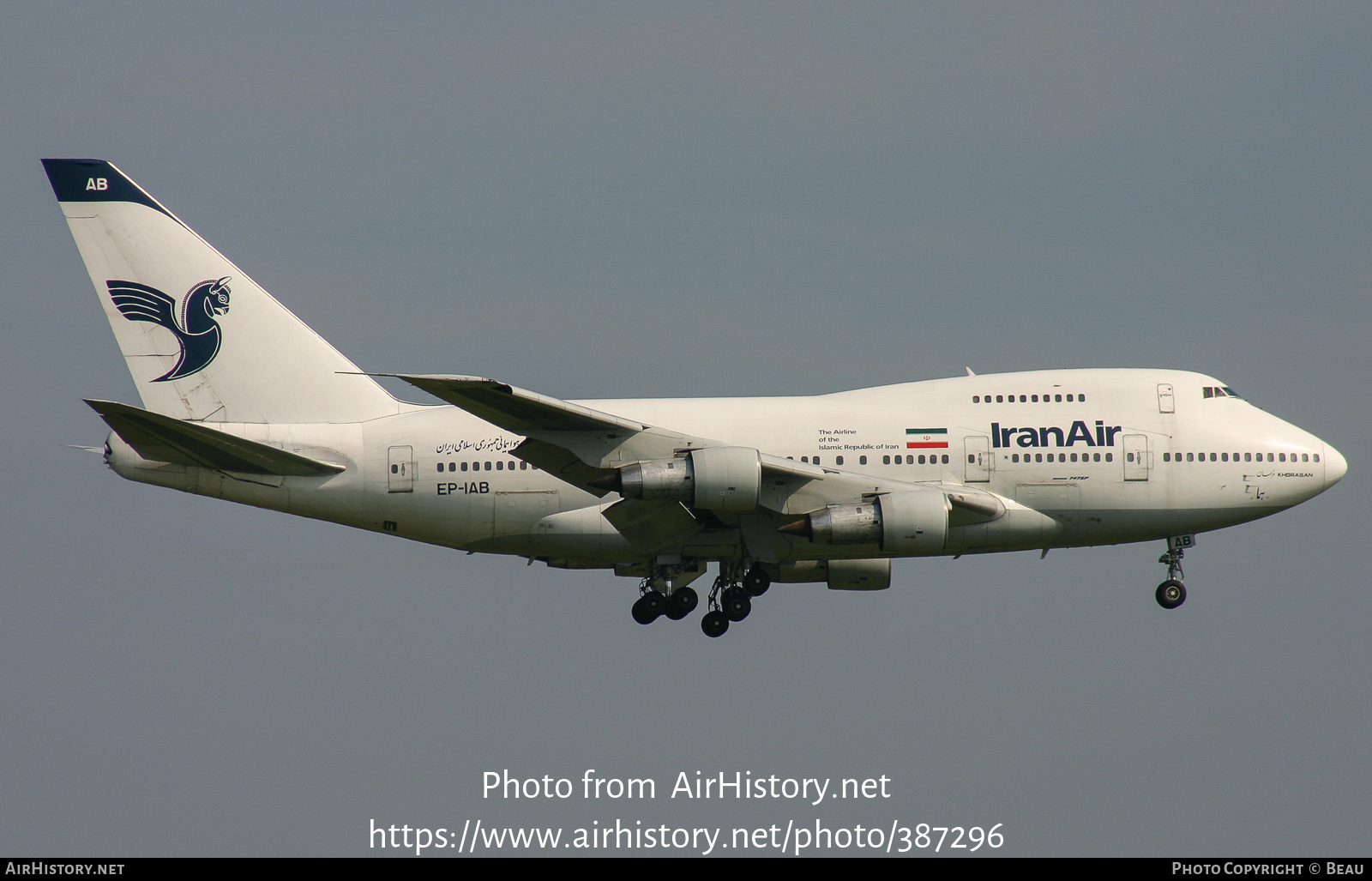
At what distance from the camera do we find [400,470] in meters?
36.6

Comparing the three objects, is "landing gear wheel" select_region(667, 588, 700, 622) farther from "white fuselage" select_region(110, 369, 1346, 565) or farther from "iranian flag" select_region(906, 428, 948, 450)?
"iranian flag" select_region(906, 428, 948, 450)

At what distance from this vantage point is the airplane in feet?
117

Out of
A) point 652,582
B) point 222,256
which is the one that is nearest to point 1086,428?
point 652,582

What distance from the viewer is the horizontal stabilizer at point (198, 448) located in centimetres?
3328

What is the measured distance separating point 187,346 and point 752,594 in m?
16.5

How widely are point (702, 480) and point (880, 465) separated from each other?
6069 millimetres

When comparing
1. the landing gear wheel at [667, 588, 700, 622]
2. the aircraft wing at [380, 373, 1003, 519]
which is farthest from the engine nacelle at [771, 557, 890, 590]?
the aircraft wing at [380, 373, 1003, 519]

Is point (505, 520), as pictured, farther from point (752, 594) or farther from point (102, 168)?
point (102, 168)

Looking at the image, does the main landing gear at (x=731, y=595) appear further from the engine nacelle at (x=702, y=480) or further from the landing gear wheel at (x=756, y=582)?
the engine nacelle at (x=702, y=480)

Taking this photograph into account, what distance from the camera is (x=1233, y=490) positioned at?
123 ft

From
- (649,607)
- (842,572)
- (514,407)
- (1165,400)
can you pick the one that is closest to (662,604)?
(649,607)

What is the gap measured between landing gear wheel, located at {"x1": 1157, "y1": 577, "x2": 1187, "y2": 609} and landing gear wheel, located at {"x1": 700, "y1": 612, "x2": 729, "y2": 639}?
12.0 m

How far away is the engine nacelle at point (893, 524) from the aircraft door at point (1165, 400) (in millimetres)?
7327

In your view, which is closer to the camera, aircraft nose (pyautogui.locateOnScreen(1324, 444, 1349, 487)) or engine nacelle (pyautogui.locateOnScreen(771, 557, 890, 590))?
aircraft nose (pyautogui.locateOnScreen(1324, 444, 1349, 487))
